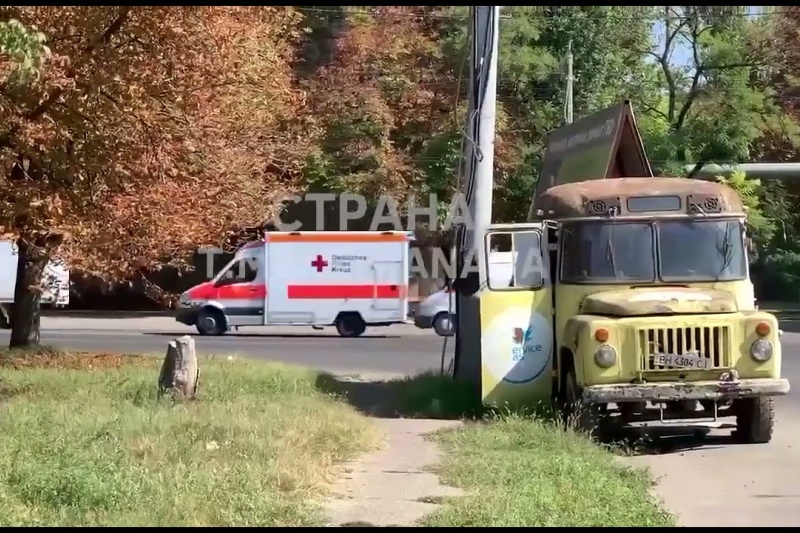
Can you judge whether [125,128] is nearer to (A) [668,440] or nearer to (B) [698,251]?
(B) [698,251]

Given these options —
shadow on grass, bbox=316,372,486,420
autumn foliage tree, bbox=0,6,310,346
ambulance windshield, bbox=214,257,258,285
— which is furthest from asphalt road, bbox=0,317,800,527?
autumn foliage tree, bbox=0,6,310,346

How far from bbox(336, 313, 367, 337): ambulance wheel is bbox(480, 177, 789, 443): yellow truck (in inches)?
616

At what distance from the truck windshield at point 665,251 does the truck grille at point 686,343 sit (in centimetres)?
100

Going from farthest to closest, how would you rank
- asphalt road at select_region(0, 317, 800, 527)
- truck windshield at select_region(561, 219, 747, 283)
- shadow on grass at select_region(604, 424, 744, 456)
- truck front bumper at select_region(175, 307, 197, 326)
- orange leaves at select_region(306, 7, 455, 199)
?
orange leaves at select_region(306, 7, 455, 199) → truck front bumper at select_region(175, 307, 197, 326) → truck windshield at select_region(561, 219, 747, 283) → shadow on grass at select_region(604, 424, 744, 456) → asphalt road at select_region(0, 317, 800, 527)

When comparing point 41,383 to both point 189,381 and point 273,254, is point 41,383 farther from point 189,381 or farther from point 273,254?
point 273,254

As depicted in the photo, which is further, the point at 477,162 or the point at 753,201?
the point at 753,201

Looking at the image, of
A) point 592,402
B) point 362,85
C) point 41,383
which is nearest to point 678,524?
point 592,402

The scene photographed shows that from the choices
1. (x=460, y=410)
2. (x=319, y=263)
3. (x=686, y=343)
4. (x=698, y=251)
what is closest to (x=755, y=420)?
(x=686, y=343)

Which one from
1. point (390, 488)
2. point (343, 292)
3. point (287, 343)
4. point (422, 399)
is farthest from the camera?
point (343, 292)

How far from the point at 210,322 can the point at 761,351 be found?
63.9 feet

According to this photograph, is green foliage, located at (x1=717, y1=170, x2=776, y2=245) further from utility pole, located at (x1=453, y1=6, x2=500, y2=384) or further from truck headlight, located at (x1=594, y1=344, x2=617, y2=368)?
truck headlight, located at (x1=594, y1=344, x2=617, y2=368)

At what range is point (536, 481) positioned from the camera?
808 centimetres

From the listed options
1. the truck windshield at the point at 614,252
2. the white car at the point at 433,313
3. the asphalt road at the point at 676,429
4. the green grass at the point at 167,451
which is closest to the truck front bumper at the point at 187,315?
the asphalt road at the point at 676,429

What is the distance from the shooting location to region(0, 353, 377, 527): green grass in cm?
701
